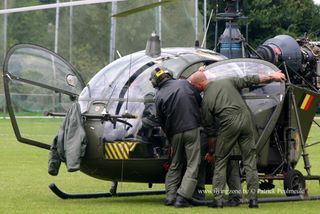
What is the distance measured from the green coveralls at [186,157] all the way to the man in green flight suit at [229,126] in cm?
26

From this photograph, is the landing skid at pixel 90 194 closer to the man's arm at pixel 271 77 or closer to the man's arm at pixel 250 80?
the man's arm at pixel 250 80

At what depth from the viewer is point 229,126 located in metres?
12.5

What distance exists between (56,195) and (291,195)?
329 centimetres

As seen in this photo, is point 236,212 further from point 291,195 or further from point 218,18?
point 218,18

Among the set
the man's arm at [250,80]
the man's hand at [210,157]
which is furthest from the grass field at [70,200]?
the man's arm at [250,80]

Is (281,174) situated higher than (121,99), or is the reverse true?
(121,99)

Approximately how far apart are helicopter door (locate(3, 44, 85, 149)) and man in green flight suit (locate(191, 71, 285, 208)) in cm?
233

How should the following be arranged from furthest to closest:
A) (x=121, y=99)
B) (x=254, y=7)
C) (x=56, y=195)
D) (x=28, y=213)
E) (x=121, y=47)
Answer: (x=254, y=7)
(x=121, y=47)
(x=56, y=195)
(x=121, y=99)
(x=28, y=213)

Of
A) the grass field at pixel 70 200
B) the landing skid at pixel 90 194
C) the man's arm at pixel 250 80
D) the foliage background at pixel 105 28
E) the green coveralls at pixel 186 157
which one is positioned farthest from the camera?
the foliage background at pixel 105 28

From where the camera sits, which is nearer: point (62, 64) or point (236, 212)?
point (236, 212)

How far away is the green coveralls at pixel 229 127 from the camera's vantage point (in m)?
12.6

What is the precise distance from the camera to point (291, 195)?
1336 cm

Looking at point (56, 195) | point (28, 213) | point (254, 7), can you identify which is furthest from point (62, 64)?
point (254, 7)

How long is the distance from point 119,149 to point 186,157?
2.81 feet
